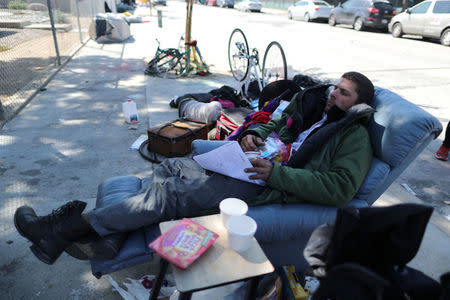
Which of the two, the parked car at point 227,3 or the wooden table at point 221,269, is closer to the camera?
the wooden table at point 221,269

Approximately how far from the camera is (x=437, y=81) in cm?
701

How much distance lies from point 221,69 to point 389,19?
1117 cm

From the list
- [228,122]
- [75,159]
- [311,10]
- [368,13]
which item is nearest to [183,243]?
[228,122]

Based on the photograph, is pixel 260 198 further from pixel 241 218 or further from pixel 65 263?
pixel 65 263

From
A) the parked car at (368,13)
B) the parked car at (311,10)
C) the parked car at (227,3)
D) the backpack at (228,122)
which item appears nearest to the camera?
the backpack at (228,122)

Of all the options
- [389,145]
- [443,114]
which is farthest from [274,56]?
[389,145]

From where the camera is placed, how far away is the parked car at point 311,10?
18.5 metres

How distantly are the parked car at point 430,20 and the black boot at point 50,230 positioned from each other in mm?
13573

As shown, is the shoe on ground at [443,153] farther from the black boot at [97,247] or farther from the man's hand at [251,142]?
the black boot at [97,247]

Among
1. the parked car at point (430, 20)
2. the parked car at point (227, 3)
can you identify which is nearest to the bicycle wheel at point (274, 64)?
the parked car at point (430, 20)

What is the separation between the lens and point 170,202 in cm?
191

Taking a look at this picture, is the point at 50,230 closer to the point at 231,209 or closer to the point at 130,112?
the point at 231,209

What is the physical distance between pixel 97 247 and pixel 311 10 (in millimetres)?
20316

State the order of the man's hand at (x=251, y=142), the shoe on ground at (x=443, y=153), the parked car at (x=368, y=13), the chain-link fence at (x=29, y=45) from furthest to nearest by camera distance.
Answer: the parked car at (x=368, y=13)
the chain-link fence at (x=29, y=45)
the shoe on ground at (x=443, y=153)
the man's hand at (x=251, y=142)
